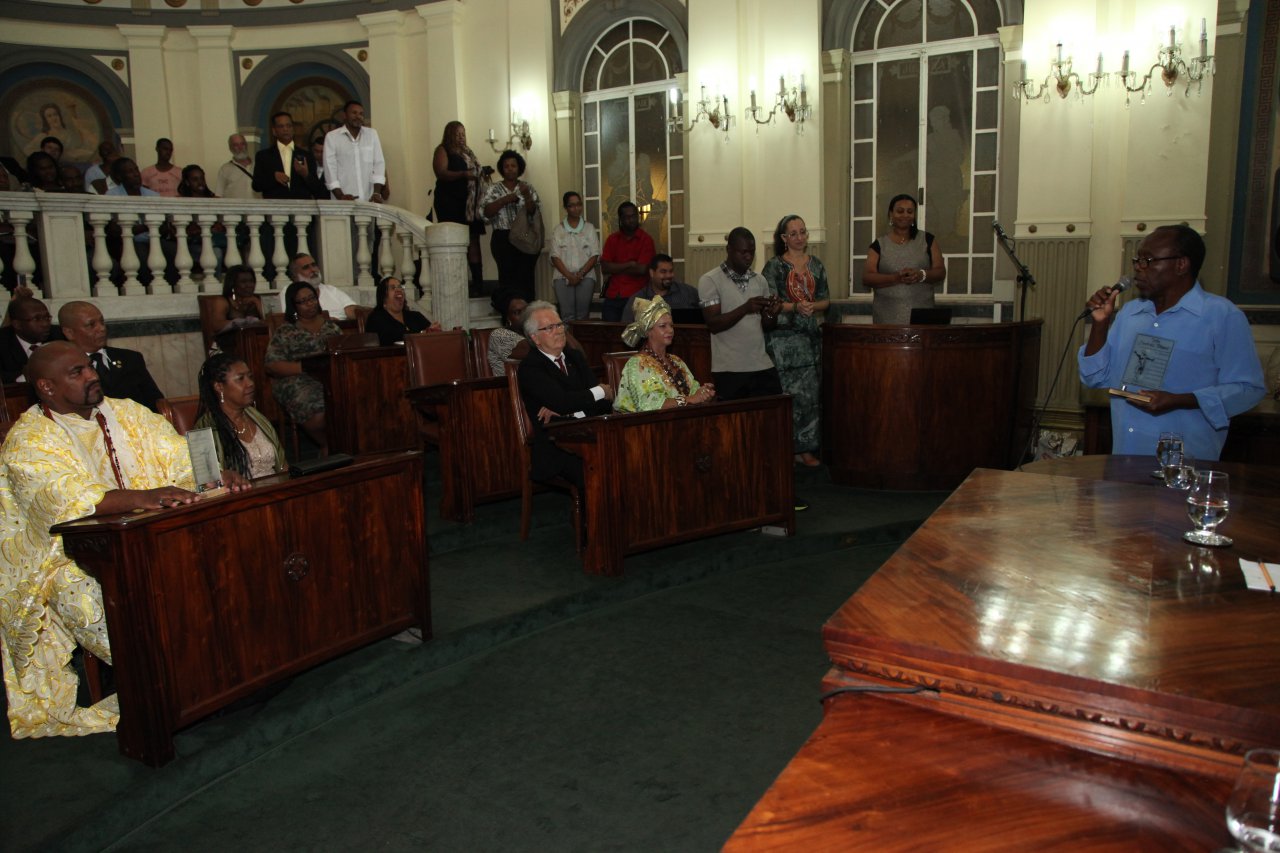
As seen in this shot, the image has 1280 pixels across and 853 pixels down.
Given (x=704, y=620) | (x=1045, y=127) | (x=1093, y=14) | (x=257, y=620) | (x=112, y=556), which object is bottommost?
(x=704, y=620)

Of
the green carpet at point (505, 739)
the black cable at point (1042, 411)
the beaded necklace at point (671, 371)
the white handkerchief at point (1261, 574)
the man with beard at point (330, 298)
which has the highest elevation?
the man with beard at point (330, 298)

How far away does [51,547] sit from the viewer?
3020 mm

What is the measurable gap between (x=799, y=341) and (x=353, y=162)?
4.75m

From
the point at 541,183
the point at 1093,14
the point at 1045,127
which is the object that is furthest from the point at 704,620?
the point at 541,183

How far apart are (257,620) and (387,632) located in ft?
1.85

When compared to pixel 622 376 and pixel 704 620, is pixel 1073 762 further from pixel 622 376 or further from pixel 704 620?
pixel 622 376

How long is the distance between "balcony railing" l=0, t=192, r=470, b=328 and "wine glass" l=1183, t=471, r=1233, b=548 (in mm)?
6384

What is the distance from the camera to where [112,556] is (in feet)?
8.82

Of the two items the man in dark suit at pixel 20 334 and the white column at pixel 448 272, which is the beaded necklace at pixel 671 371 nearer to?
the man in dark suit at pixel 20 334

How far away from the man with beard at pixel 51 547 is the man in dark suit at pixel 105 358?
1.00m

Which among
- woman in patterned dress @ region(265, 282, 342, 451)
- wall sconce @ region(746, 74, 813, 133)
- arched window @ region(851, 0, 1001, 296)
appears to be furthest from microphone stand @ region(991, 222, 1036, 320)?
woman in patterned dress @ region(265, 282, 342, 451)

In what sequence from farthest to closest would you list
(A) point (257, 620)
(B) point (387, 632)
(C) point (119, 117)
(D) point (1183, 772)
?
(C) point (119, 117), (B) point (387, 632), (A) point (257, 620), (D) point (1183, 772)

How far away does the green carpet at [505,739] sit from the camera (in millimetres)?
2607

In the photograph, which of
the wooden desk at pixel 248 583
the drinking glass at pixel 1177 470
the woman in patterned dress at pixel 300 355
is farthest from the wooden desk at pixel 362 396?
the drinking glass at pixel 1177 470
